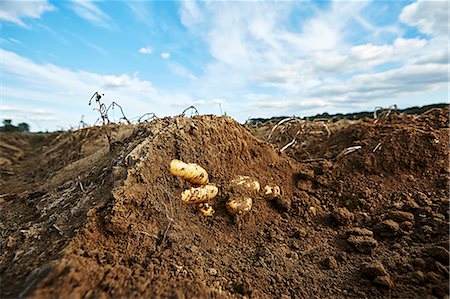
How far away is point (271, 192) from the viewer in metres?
2.58

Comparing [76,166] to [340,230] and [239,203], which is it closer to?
[239,203]

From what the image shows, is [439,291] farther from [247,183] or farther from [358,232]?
[247,183]

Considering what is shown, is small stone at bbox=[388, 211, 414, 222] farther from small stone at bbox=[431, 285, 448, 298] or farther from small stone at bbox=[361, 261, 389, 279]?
small stone at bbox=[431, 285, 448, 298]

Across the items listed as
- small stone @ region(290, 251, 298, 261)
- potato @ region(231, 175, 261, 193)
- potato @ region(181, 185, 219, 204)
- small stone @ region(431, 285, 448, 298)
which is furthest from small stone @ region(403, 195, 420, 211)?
potato @ region(181, 185, 219, 204)

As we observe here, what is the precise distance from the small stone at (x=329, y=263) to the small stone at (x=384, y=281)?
26 centimetres

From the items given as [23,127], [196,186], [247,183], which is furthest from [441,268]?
[23,127]

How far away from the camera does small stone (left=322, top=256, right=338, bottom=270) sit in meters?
2.00

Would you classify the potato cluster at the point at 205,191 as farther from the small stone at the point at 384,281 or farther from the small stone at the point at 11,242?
the small stone at the point at 11,242

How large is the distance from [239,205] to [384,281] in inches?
38.9

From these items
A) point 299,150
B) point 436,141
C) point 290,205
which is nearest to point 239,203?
point 290,205

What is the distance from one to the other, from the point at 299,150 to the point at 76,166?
2.60 meters

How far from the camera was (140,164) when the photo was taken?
2.16 meters

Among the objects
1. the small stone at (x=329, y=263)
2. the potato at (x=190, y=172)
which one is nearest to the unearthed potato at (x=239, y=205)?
the potato at (x=190, y=172)

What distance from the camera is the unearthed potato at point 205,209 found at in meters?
2.24
